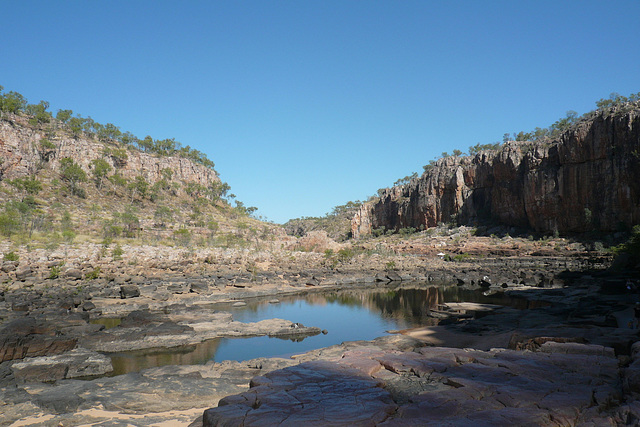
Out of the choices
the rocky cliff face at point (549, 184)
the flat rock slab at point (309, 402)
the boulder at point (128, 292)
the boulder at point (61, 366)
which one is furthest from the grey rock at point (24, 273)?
the rocky cliff face at point (549, 184)

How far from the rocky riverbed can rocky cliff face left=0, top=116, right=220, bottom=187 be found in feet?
174

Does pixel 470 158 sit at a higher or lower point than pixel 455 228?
higher

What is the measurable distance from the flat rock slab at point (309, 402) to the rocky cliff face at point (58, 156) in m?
75.1

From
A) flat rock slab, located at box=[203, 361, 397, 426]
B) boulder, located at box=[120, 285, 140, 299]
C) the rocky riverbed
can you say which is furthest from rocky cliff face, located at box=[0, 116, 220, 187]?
flat rock slab, located at box=[203, 361, 397, 426]

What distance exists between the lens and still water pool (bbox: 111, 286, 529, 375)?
43.0 feet

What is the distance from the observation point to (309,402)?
5172 millimetres

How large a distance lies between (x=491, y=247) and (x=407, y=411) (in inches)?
2058

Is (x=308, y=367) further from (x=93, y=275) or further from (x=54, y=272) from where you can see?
(x=54, y=272)

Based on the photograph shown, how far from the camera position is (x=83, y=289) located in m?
22.3

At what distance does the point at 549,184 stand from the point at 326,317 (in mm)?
49940

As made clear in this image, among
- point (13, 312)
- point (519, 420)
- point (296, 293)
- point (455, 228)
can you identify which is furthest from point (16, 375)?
point (455, 228)

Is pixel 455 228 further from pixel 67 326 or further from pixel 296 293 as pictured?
pixel 67 326

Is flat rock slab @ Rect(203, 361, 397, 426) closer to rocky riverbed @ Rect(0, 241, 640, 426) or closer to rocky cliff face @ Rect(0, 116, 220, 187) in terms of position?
rocky riverbed @ Rect(0, 241, 640, 426)

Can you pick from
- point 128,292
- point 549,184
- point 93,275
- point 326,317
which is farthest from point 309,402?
point 549,184
